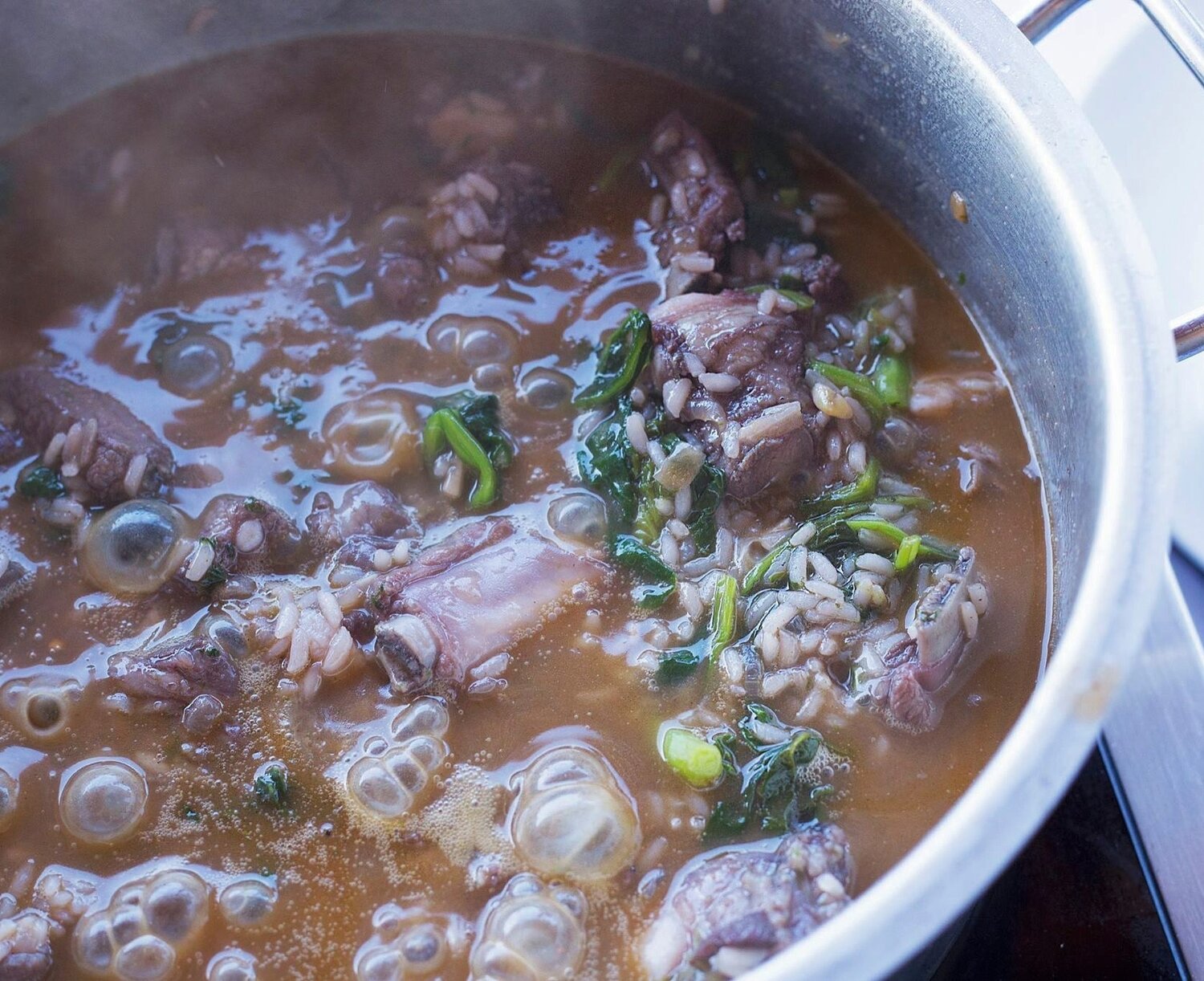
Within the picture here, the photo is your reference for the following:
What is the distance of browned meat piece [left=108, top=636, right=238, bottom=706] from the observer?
8.68 ft

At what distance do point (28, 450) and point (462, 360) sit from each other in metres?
1.26

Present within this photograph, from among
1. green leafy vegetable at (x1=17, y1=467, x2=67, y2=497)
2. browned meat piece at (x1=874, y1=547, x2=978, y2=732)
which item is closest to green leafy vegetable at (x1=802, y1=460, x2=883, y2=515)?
browned meat piece at (x1=874, y1=547, x2=978, y2=732)

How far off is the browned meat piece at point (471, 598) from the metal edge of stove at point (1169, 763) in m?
1.38

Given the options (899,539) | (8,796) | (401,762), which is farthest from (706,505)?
(8,796)

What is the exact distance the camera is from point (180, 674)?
264 cm

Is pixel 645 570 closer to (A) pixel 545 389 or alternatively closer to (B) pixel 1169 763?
(A) pixel 545 389

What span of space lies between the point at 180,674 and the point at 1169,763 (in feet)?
7.83

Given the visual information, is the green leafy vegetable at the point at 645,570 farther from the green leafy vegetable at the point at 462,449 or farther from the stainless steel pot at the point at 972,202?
the stainless steel pot at the point at 972,202

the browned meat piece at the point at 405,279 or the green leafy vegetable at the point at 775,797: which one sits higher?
the browned meat piece at the point at 405,279

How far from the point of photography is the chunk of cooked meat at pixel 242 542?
9.28 feet

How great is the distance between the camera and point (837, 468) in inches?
116

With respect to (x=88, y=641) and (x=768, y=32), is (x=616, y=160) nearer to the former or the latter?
(x=768, y=32)

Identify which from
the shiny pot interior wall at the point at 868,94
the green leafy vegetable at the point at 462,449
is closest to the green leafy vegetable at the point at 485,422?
the green leafy vegetable at the point at 462,449

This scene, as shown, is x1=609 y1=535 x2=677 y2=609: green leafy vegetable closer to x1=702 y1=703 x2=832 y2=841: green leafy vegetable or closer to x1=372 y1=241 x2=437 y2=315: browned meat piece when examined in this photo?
x1=702 y1=703 x2=832 y2=841: green leafy vegetable
